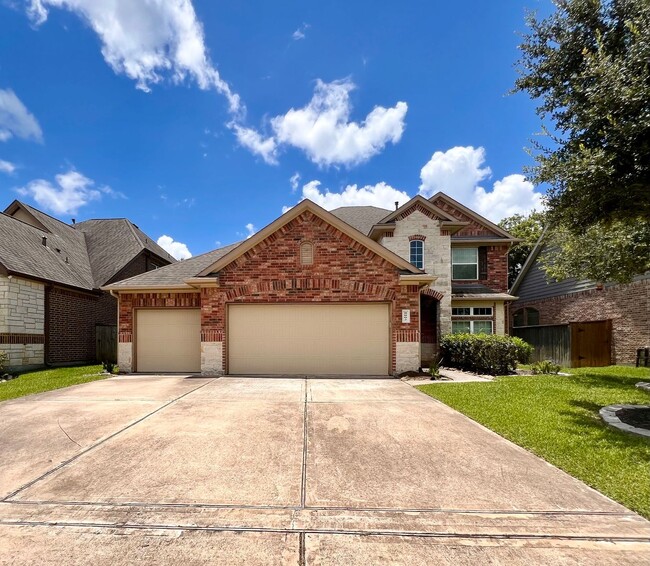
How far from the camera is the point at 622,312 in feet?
47.7

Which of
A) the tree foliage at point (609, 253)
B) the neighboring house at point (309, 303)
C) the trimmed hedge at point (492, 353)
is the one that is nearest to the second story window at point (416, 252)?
the trimmed hedge at point (492, 353)

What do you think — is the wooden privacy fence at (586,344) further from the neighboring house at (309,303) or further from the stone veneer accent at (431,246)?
the neighboring house at (309,303)

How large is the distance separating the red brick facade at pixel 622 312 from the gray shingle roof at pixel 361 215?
11033 millimetres

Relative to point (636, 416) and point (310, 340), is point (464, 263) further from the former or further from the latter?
point (636, 416)

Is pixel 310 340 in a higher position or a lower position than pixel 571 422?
higher

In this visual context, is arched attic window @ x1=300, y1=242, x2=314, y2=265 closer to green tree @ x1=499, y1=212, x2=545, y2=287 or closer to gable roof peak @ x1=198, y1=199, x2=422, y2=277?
gable roof peak @ x1=198, y1=199, x2=422, y2=277

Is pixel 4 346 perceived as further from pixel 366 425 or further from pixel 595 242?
pixel 595 242

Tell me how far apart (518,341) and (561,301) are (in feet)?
28.6

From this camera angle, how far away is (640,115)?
5.29m

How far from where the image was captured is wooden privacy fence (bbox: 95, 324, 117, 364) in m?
16.2

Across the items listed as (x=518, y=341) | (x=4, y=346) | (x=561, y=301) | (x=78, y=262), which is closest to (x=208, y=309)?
(x=4, y=346)

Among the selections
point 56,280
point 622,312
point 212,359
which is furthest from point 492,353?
point 56,280

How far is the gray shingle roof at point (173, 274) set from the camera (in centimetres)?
1166

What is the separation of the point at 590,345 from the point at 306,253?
40.9 feet
